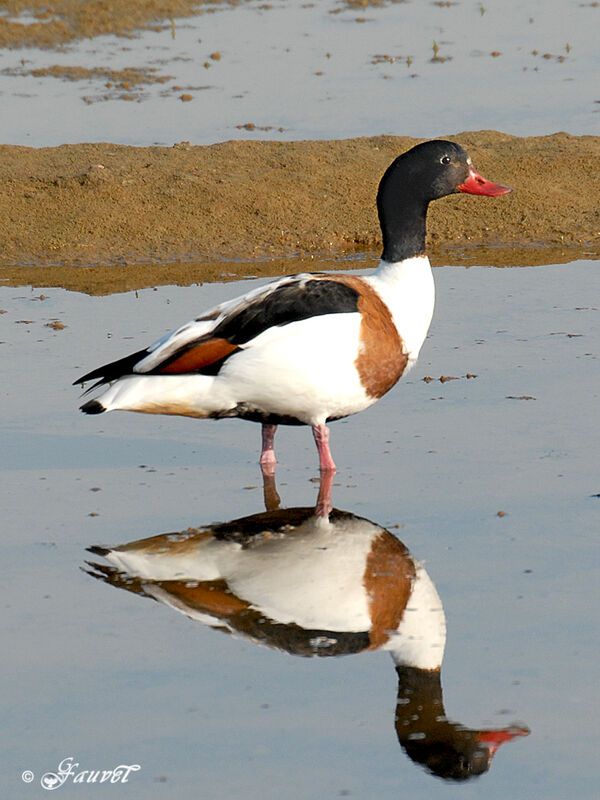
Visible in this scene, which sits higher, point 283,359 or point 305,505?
point 283,359

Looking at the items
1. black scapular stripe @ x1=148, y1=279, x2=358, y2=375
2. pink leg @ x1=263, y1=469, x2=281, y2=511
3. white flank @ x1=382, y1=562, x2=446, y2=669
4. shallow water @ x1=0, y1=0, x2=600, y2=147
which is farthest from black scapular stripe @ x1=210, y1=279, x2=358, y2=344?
shallow water @ x1=0, y1=0, x2=600, y2=147

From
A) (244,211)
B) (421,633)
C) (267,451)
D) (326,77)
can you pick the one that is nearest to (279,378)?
(267,451)

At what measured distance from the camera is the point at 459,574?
5445mm

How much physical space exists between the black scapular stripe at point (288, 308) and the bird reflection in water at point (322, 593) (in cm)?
77

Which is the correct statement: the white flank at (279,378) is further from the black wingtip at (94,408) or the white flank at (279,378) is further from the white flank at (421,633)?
the white flank at (421,633)

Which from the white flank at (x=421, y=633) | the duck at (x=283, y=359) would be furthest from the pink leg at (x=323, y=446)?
the white flank at (x=421, y=633)

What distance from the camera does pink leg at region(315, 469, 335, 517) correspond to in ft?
20.2

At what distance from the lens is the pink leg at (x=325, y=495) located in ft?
20.2

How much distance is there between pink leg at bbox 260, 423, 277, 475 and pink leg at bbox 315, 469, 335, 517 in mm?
265

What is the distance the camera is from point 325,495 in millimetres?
6320

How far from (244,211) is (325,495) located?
17.8 feet

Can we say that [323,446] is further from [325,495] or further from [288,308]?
[288,308]

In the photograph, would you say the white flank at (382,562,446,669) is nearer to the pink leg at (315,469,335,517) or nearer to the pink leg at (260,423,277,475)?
the pink leg at (315,469,335,517)

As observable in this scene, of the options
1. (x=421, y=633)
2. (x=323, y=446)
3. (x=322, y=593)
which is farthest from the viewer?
(x=323, y=446)
